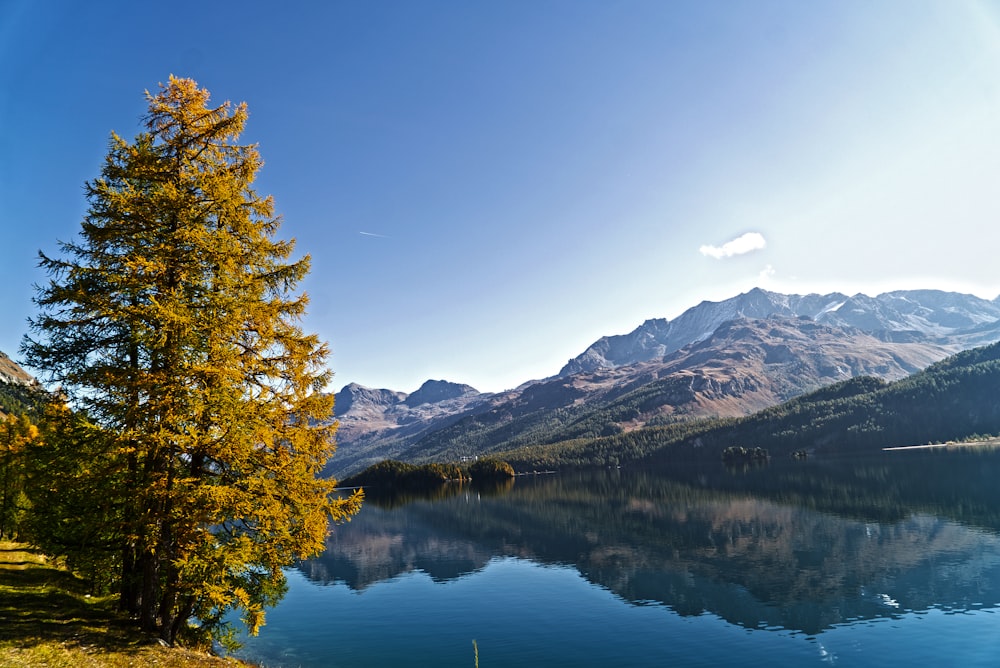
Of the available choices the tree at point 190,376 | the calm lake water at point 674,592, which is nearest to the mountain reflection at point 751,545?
the calm lake water at point 674,592

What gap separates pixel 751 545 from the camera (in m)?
67.1

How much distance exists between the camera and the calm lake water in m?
34.1

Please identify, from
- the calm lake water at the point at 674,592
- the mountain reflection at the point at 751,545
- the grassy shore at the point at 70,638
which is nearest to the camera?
the grassy shore at the point at 70,638

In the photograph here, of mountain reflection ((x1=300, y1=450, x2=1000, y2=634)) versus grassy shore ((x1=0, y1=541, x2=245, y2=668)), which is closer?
grassy shore ((x1=0, y1=541, x2=245, y2=668))

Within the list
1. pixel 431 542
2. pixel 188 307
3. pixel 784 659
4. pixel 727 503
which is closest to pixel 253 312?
pixel 188 307

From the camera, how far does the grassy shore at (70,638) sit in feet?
53.9

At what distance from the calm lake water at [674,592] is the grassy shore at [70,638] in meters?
17.0

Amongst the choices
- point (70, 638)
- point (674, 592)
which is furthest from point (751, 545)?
point (70, 638)

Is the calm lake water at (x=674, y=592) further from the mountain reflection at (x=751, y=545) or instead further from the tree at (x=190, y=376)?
the tree at (x=190, y=376)

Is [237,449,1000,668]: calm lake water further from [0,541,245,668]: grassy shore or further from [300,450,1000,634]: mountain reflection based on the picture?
[0,541,245,668]: grassy shore

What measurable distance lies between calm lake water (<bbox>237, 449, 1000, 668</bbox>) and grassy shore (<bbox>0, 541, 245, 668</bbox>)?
1699 cm

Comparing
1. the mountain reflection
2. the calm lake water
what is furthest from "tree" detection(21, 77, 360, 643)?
the mountain reflection

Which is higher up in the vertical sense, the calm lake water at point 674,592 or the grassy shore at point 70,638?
the grassy shore at point 70,638

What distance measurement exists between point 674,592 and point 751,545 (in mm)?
25823
